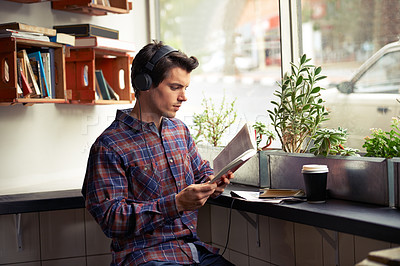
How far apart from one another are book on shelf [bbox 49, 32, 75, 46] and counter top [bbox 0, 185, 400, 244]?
825mm

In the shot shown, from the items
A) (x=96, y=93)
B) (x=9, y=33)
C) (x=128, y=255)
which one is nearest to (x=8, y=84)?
A: (x=9, y=33)

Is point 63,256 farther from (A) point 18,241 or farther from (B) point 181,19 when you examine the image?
(B) point 181,19

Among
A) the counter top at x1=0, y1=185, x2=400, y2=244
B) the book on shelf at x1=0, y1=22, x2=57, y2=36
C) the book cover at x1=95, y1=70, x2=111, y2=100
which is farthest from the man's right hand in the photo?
the book cover at x1=95, y1=70, x2=111, y2=100

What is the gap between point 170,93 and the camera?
2031mm

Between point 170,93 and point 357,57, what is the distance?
0.92 metres

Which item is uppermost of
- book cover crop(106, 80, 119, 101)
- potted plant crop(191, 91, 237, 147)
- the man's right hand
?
book cover crop(106, 80, 119, 101)

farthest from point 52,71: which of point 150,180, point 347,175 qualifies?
point 347,175

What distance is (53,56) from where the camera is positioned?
8.87 ft

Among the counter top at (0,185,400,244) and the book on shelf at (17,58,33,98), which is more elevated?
the book on shelf at (17,58,33,98)

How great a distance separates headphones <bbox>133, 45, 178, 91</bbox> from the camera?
1.99m

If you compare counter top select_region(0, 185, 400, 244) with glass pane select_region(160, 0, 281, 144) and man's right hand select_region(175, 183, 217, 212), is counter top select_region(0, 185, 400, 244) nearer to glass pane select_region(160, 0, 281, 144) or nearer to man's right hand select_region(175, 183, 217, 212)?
man's right hand select_region(175, 183, 217, 212)

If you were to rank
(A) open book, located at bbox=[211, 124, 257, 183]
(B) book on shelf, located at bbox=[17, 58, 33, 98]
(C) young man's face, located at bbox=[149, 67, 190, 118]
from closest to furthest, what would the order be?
(A) open book, located at bbox=[211, 124, 257, 183] → (C) young man's face, located at bbox=[149, 67, 190, 118] → (B) book on shelf, located at bbox=[17, 58, 33, 98]

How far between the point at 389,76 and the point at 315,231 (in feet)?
2.49

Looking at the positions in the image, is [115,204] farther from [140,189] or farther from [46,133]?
[46,133]
